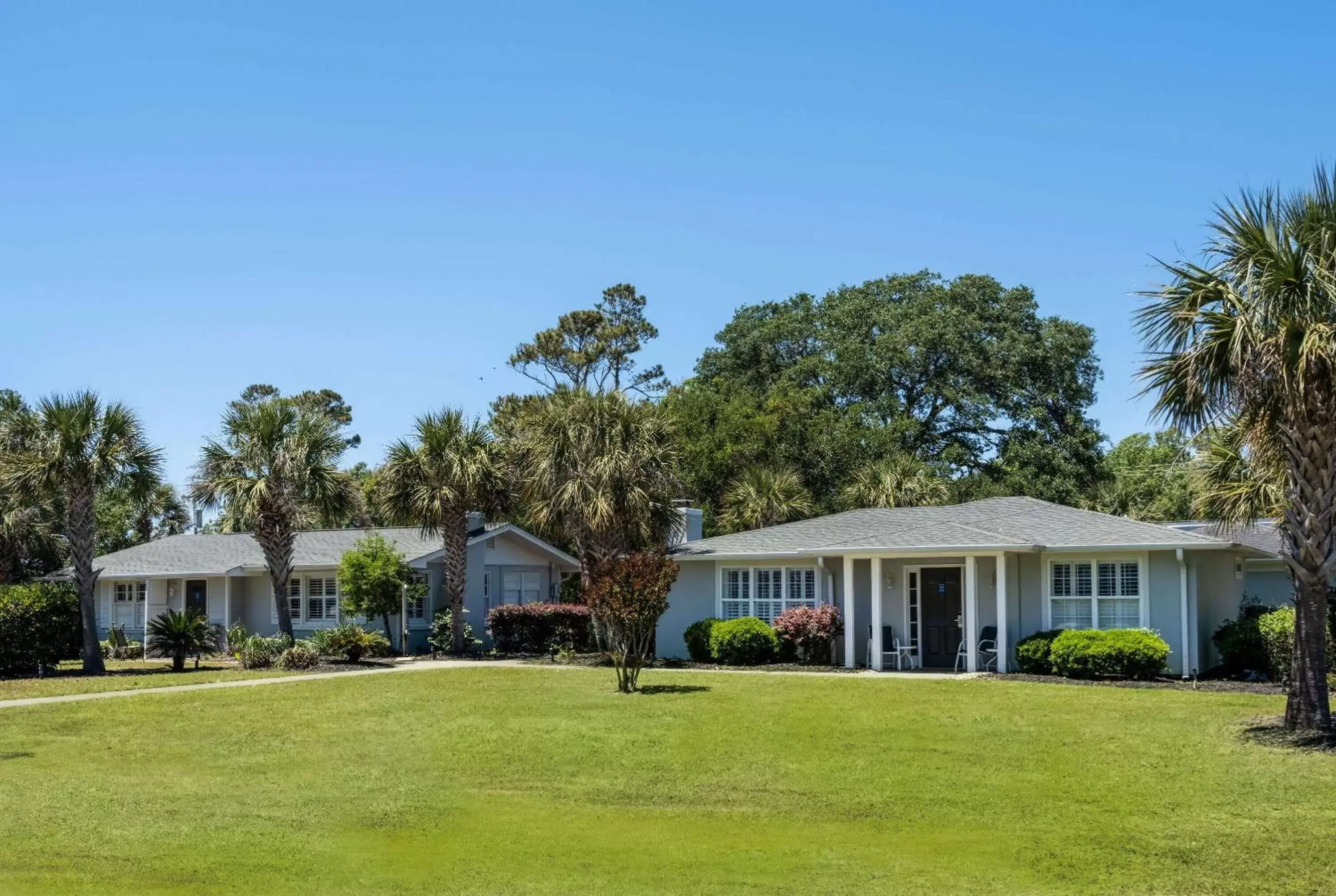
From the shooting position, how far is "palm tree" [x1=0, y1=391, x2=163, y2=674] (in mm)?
28375

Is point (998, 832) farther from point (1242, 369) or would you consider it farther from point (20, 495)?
point (20, 495)

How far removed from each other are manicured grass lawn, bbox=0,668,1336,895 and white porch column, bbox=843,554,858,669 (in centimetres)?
582

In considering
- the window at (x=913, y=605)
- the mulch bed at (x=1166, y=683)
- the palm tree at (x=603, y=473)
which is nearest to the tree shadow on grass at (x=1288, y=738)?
the mulch bed at (x=1166, y=683)

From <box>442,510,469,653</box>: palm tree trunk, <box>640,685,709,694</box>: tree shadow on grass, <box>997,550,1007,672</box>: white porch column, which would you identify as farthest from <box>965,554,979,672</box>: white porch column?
<box>442,510,469,653</box>: palm tree trunk

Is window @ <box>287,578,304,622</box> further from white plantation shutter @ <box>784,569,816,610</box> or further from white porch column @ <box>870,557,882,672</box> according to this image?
white porch column @ <box>870,557,882,672</box>

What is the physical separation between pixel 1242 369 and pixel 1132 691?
8.43 metres

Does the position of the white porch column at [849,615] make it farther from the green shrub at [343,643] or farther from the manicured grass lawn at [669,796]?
the green shrub at [343,643]

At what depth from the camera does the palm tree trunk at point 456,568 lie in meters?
33.8


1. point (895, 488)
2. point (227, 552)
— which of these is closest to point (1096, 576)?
point (895, 488)

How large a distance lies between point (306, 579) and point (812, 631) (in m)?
16.6

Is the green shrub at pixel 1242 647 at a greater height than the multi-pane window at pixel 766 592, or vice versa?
the multi-pane window at pixel 766 592

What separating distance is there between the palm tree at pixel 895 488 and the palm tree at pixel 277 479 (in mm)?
15824

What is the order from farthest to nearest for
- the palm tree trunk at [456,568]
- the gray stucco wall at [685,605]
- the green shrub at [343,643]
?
the palm tree trunk at [456,568] → the green shrub at [343,643] → the gray stucco wall at [685,605]

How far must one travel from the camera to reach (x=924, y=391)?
2020 inches
